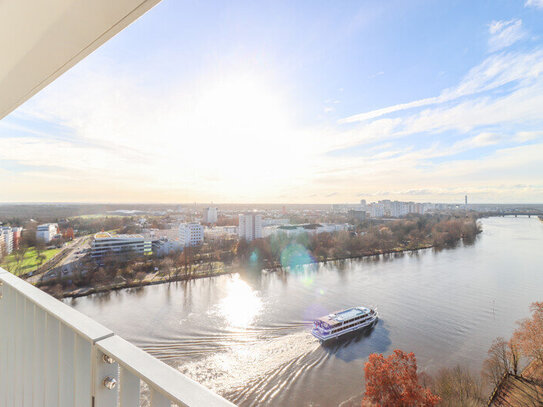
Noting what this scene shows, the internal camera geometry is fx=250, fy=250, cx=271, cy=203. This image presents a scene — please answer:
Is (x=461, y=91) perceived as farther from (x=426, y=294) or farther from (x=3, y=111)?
(x=3, y=111)

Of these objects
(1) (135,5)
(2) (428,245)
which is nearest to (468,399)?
(2) (428,245)

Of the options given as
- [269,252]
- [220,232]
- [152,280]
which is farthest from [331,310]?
[152,280]

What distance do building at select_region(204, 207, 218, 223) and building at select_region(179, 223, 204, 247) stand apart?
0.40 m

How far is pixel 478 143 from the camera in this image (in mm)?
4238

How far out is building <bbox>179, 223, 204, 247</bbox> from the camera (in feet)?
14.2

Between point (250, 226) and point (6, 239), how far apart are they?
400cm

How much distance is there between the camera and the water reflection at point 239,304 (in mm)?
4777

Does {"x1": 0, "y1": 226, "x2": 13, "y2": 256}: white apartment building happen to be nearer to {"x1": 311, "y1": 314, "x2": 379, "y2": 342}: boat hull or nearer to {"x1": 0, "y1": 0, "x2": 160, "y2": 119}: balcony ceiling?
{"x1": 0, "y1": 0, "x2": 160, "y2": 119}: balcony ceiling

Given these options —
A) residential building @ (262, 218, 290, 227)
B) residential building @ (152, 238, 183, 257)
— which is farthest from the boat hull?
residential building @ (152, 238, 183, 257)

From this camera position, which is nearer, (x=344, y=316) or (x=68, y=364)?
(x=68, y=364)

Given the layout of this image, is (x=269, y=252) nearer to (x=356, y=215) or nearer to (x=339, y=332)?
(x=356, y=215)

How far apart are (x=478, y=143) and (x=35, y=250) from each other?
6344 millimetres

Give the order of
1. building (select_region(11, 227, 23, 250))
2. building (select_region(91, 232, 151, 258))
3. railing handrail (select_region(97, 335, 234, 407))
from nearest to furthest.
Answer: railing handrail (select_region(97, 335, 234, 407)) < building (select_region(11, 227, 23, 250)) < building (select_region(91, 232, 151, 258))

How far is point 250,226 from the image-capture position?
19.1 feet
